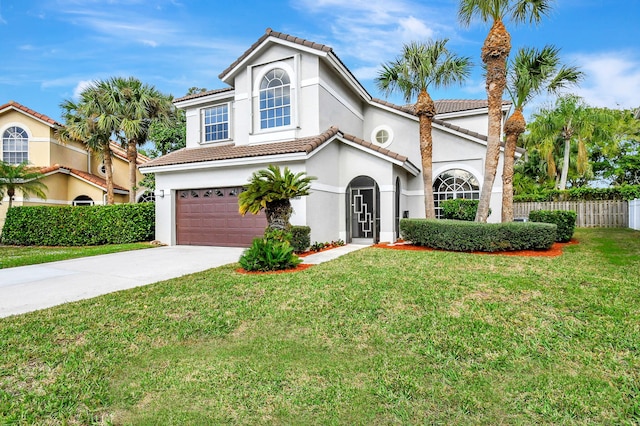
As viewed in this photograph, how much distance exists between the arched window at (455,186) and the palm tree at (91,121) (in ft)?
63.0

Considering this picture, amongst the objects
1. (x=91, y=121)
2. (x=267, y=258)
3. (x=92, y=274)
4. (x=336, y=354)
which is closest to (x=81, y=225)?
(x=91, y=121)

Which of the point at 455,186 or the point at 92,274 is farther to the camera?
the point at 455,186

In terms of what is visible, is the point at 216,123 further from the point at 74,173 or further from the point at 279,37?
the point at 74,173

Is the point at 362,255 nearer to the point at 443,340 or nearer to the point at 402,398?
the point at 443,340

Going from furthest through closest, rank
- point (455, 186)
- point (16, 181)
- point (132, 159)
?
1. point (132, 159)
2. point (16, 181)
3. point (455, 186)

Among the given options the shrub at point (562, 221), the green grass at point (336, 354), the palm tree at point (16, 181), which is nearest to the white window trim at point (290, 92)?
the green grass at point (336, 354)

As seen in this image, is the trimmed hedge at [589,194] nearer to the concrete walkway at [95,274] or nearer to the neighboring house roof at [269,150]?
the neighboring house roof at [269,150]

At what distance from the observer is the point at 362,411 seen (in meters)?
3.01

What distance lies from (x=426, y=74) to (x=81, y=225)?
57.7ft

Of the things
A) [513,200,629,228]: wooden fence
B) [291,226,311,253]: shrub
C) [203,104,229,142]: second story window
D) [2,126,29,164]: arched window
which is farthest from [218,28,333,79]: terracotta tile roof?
[2,126,29,164]: arched window

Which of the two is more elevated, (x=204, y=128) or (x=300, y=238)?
(x=204, y=128)

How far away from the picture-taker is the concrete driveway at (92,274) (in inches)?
254

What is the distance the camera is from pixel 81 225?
53.4 ft

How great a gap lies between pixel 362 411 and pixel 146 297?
4956 millimetres
